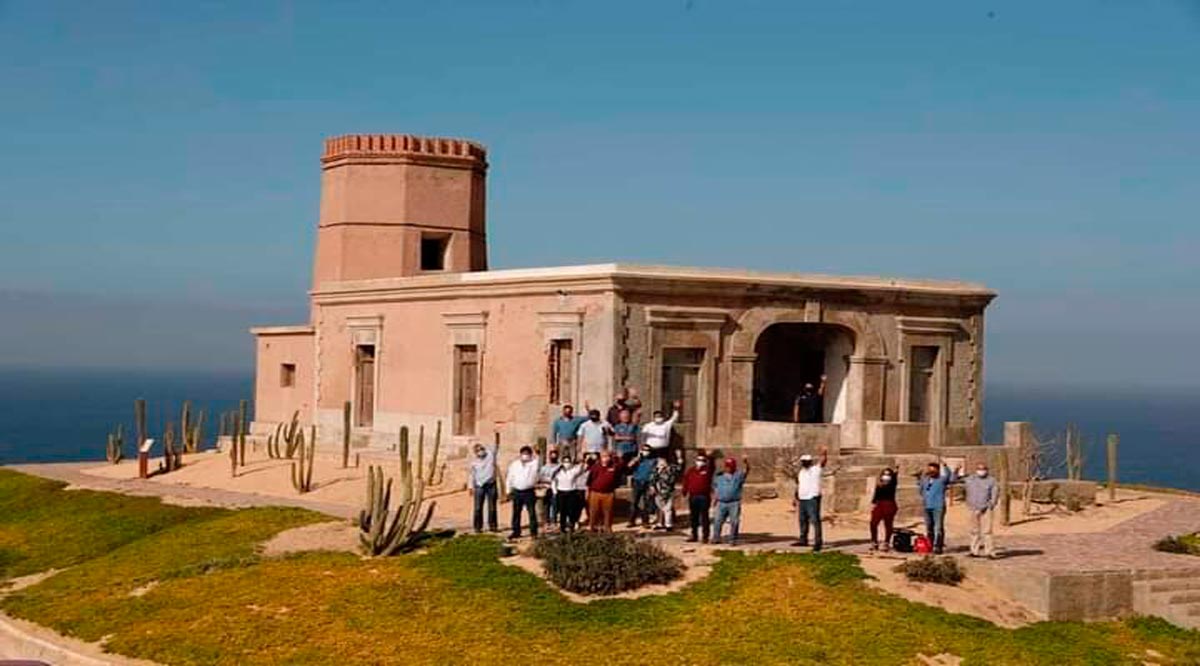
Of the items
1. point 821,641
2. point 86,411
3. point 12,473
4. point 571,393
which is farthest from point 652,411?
point 86,411

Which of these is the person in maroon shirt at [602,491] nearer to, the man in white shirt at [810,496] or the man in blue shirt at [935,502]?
the man in white shirt at [810,496]

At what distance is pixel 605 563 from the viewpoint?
2136 cm

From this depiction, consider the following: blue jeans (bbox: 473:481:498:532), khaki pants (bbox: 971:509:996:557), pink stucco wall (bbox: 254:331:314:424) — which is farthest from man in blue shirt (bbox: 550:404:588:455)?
pink stucco wall (bbox: 254:331:314:424)

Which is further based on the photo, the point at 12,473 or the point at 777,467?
the point at 12,473

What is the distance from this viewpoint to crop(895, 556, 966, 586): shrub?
847 inches

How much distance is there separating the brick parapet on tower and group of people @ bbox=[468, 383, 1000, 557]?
1494 cm

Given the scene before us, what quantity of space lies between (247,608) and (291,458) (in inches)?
529

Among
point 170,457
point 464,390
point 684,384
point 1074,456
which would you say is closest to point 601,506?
point 684,384

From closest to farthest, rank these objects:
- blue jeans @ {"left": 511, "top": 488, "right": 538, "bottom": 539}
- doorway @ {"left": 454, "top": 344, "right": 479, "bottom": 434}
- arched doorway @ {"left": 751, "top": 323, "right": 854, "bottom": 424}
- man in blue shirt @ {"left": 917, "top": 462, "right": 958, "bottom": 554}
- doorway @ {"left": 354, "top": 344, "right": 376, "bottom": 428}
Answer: man in blue shirt @ {"left": 917, "top": 462, "right": 958, "bottom": 554} → blue jeans @ {"left": 511, "top": 488, "right": 538, "bottom": 539} → arched doorway @ {"left": 751, "top": 323, "right": 854, "bottom": 424} → doorway @ {"left": 454, "top": 344, "right": 479, "bottom": 434} → doorway @ {"left": 354, "top": 344, "right": 376, "bottom": 428}

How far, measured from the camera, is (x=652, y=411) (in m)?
28.1

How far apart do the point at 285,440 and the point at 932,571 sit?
18311 millimetres

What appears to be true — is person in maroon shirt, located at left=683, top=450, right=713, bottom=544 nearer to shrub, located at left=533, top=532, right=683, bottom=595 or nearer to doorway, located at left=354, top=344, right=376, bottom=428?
shrub, located at left=533, top=532, right=683, bottom=595

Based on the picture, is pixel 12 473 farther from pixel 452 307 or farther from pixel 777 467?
pixel 777 467

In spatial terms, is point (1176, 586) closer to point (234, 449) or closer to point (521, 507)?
point (521, 507)
